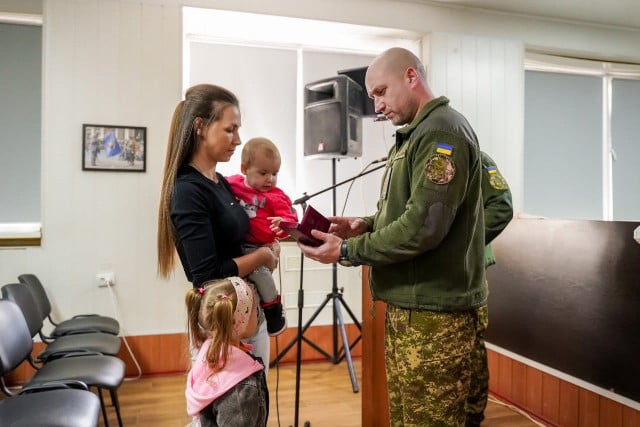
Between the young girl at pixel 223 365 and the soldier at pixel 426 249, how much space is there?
10.6 inches

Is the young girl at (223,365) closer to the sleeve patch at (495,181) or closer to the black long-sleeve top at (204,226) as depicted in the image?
the black long-sleeve top at (204,226)

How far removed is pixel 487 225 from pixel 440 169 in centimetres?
104

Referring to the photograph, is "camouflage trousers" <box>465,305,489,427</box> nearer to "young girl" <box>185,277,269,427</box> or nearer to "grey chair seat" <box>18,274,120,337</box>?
"young girl" <box>185,277,269,427</box>

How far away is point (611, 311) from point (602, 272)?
171mm

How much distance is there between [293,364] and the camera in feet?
12.2

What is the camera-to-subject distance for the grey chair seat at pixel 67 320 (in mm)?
2904

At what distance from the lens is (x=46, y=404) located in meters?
1.70

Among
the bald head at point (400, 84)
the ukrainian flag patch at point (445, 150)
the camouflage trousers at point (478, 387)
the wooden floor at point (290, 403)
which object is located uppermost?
the bald head at point (400, 84)

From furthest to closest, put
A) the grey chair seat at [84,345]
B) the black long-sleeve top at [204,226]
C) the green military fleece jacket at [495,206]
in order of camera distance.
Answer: the grey chair seat at [84,345], the green military fleece jacket at [495,206], the black long-sleeve top at [204,226]

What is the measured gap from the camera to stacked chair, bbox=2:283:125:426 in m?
2.10

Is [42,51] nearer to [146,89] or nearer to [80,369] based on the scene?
[146,89]

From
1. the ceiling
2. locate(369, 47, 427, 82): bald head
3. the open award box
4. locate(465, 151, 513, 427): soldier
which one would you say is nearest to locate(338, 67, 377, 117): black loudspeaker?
the ceiling

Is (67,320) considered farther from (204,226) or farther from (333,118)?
(204,226)

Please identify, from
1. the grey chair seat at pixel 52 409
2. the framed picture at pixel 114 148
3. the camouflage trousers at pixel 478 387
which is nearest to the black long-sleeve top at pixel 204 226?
the grey chair seat at pixel 52 409
